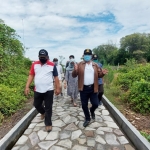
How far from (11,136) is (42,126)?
3.04 feet

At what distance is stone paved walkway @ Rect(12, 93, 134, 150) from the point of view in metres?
3.34

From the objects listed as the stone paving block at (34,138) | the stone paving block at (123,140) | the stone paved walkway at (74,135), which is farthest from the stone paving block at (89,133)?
the stone paving block at (34,138)

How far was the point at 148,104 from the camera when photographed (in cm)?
494

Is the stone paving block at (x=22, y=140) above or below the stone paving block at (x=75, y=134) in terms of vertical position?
below

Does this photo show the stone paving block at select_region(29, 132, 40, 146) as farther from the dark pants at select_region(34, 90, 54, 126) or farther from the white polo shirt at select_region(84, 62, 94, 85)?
the white polo shirt at select_region(84, 62, 94, 85)

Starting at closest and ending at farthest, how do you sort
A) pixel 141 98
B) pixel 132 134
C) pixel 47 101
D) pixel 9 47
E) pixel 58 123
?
pixel 132 134 < pixel 47 101 < pixel 58 123 < pixel 141 98 < pixel 9 47

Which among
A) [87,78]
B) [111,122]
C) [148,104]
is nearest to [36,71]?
[87,78]

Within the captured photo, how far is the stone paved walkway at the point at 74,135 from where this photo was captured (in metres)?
3.34

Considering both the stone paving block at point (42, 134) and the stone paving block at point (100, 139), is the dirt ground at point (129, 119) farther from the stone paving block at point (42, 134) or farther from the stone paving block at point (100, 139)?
the stone paving block at point (100, 139)

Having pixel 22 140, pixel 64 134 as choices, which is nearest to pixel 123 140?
pixel 64 134

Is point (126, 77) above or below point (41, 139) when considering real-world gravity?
above

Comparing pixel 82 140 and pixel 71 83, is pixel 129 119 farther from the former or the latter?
pixel 71 83

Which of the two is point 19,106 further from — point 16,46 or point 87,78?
point 16,46

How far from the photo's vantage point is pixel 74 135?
377 cm
